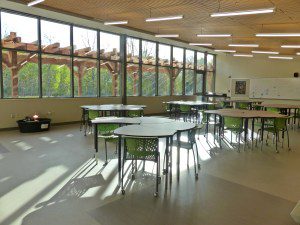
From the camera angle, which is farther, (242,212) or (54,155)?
(54,155)

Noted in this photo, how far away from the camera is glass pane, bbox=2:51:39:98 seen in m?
7.35

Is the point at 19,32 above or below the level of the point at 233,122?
above

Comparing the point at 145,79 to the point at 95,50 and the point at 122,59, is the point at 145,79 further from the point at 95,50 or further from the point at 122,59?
the point at 95,50

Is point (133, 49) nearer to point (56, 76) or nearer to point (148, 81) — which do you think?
point (148, 81)

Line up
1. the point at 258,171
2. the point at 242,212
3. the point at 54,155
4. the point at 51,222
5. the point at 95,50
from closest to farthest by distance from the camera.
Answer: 1. the point at 51,222
2. the point at 242,212
3. the point at 258,171
4. the point at 54,155
5. the point at 95,50

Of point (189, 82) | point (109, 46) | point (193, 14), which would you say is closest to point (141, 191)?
point (193, 14)

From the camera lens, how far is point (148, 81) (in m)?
11.9

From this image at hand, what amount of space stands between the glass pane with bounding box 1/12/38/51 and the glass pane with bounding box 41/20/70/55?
29cm

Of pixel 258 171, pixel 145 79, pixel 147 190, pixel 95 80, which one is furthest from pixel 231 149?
pixel 145 79

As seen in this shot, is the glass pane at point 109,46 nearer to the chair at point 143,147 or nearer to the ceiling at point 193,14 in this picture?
the ceiling at point 193,14

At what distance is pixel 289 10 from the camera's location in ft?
20.0

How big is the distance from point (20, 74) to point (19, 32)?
1227 mm

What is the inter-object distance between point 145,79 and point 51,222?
9.65 meters

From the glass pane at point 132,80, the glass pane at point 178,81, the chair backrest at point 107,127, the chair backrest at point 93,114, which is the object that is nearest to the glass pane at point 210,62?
the glass pane at point 178,81
